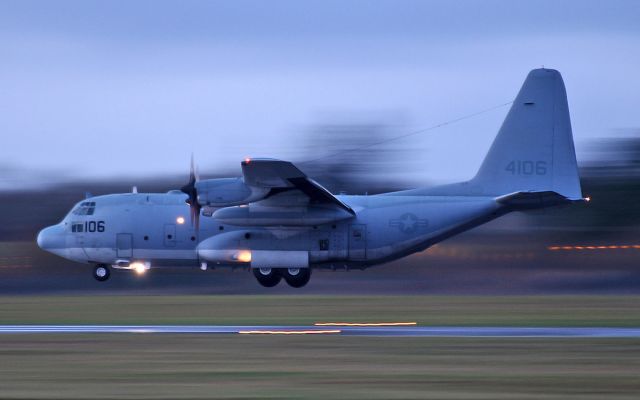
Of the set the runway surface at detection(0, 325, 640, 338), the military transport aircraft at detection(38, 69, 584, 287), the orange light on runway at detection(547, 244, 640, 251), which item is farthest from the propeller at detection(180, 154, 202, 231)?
the orange light on runway at detection(547, 244, 640, 251)

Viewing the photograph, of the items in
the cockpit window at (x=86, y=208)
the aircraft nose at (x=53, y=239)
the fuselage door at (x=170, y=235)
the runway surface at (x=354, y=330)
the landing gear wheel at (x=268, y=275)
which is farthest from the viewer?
the aircraft nose at (x=53, y=239)

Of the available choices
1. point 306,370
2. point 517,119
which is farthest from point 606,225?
point 306,370

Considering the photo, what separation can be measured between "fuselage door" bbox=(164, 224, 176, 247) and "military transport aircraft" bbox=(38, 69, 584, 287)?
0.03m

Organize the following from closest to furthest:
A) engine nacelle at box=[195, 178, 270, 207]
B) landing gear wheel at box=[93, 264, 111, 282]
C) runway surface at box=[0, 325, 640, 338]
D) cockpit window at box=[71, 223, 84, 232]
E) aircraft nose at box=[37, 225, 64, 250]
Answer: runway surface at box=[0, 325, 640, 338], engine nacelle at box=[195, 178, 270, 207], cockpit window at box=[71, 223, 84, 232], aircraft nose at box=[37, 225, 64, 250], landing gear wheel at box=[93, 264, 111, 282]

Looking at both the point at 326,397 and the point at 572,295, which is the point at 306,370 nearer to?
the point at 326,397

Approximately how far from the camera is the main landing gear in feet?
99.4

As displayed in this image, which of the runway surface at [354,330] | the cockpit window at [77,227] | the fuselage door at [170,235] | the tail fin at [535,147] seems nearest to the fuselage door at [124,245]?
the fuselage door at [170,235]

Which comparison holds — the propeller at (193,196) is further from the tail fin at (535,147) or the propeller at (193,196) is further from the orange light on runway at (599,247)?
the orange light on runway at (599,247)

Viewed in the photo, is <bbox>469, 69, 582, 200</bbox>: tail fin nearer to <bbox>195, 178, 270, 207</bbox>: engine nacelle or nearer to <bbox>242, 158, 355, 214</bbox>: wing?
<bbox>242, 158, 355, 214</bbox>: wing

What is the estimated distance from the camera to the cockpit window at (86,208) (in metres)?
31.1

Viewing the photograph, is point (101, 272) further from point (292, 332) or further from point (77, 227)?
point (292, 332)

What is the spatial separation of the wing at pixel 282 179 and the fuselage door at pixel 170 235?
3.65 m

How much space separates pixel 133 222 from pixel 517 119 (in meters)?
12.0

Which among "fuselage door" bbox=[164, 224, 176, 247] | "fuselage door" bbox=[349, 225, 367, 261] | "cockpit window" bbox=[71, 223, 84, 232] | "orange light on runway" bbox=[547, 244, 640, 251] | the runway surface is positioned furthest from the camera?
"orange light on runway" bbox=[547, 244, 640, 251]
